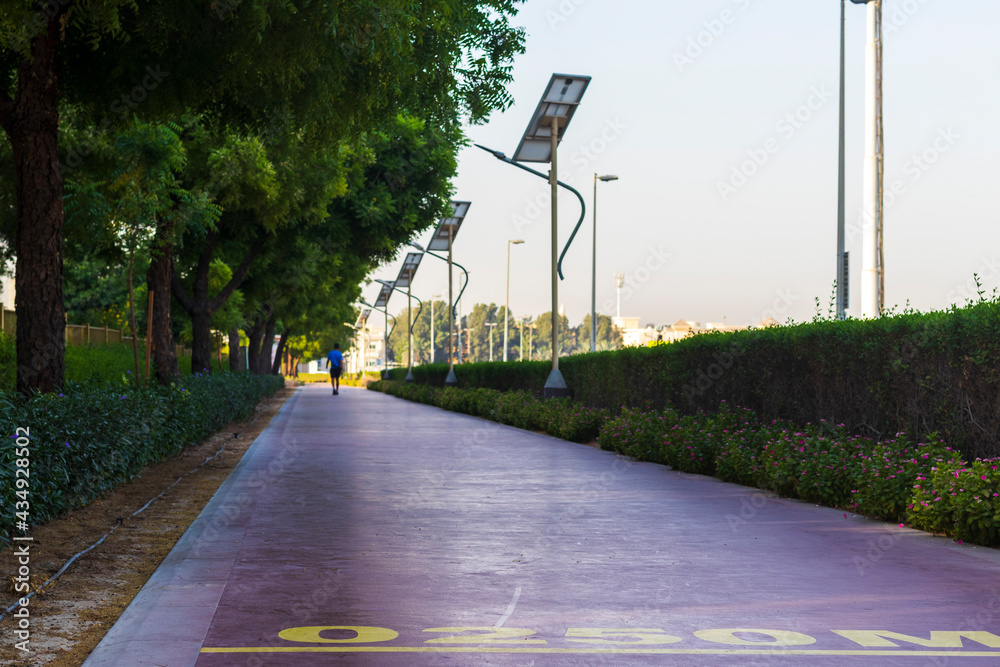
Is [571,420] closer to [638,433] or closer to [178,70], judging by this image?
[638,433]

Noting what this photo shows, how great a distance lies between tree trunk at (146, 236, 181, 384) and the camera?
1881 cm

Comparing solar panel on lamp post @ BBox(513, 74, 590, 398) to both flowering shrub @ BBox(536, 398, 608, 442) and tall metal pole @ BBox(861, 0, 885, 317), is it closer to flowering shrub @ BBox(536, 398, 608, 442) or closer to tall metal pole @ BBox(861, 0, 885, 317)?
flowering shrub @ BBox(536, 398, 608, 442)

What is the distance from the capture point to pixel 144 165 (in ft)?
51.2

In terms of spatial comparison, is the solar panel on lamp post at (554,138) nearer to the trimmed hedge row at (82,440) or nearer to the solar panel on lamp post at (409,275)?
the trimmed hedge row at (82,440)

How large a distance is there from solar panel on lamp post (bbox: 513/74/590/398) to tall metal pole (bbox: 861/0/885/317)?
253 inches

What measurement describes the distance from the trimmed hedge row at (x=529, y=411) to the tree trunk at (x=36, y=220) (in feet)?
32.3

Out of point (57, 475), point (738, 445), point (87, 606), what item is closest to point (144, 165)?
point (57, 475)

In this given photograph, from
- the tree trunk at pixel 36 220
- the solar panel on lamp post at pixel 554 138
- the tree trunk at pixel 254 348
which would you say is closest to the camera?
the tree trunk at pixel 36 220

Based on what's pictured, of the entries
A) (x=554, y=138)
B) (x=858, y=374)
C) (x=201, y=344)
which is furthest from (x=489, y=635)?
(x=201, y=344)

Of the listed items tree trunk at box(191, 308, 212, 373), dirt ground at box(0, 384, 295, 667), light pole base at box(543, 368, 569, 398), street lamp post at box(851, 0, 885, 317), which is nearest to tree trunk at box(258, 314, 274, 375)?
tree trunk at box(191, 308, 212, 373)

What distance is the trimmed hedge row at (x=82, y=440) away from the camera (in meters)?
7.54

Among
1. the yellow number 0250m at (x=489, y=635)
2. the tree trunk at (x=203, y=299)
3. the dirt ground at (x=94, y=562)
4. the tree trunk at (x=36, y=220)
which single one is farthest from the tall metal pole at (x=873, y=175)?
the tree trunk at (x=203, y=299)

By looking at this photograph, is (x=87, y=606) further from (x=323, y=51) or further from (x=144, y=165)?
(x=144, y=165)

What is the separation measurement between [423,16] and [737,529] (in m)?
5.52
